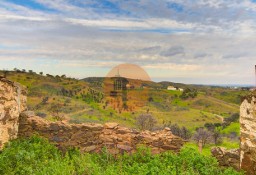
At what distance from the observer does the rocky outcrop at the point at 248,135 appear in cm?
723

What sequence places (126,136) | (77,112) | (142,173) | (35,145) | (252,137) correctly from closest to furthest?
(142,173) < (252,137) < (35,145) < (126,136) < (77,112)

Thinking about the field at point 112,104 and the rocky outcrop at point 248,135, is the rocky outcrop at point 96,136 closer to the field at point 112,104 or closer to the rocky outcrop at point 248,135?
the rocky outcrop at point 248,135

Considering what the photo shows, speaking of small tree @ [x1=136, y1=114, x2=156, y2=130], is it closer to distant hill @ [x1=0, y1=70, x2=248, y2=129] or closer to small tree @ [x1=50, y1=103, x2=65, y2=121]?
distant hill @ [x1=0, y1=70, x2=248, y2=129]

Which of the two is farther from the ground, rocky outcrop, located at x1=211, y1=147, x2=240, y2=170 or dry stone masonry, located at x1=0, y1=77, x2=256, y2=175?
dry stone masonry, located at x1=0, y1=77, x2=256, y2=175

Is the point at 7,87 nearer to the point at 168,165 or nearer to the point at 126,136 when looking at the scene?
the point at 126,136

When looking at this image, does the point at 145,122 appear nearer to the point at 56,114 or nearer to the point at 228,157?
the point at 56,114

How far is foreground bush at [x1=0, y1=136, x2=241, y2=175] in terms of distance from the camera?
6.71 meters

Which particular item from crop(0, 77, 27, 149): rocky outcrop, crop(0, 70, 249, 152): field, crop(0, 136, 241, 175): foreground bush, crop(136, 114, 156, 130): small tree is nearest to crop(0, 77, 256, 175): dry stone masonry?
crop(0, 77, 27, 149): rocky outcrop

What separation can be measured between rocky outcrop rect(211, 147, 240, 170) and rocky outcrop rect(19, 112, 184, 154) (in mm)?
1103

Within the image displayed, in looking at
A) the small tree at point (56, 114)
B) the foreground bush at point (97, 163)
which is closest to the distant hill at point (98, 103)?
the small tree at point (56, 114)

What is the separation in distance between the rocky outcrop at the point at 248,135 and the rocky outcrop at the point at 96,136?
1.85 metres

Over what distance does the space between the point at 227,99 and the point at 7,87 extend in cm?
6259

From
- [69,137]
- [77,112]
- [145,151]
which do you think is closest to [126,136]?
[145,151]

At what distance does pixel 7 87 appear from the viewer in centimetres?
845
